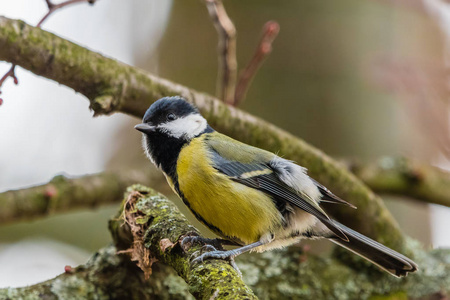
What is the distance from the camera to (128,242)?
1911 mm

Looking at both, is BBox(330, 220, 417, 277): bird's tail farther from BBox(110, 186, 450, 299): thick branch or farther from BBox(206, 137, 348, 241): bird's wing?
BBox(110, 186, 450, 299): thick branch

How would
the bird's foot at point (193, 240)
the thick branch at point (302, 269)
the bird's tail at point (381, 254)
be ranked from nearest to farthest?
1. the bird's foot at point (193, 240)
2. the thick branch at point (302, 269)
3. the bird's tail at point (381, 254)

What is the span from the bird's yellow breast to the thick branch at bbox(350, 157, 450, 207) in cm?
121

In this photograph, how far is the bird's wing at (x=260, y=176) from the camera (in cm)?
189

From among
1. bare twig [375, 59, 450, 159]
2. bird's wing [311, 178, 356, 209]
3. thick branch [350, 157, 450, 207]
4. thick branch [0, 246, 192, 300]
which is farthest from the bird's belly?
bare twig [375, 59, 450, 159]

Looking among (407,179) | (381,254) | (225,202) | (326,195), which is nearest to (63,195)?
(225,202)

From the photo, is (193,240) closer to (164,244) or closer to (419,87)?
(164,244)

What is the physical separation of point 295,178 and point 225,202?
34 centimetres

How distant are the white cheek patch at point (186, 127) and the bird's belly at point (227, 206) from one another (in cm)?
25

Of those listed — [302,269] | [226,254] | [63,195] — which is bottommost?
[302,269]

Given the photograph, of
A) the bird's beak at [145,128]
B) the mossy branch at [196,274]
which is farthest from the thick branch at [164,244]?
the bird's beak at [145,128]

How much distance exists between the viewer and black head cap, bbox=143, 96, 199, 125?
1.96 metres

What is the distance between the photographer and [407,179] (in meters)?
2.87

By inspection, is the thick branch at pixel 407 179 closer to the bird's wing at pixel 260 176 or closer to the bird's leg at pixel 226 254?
the bird's wing at pixel 260 176
